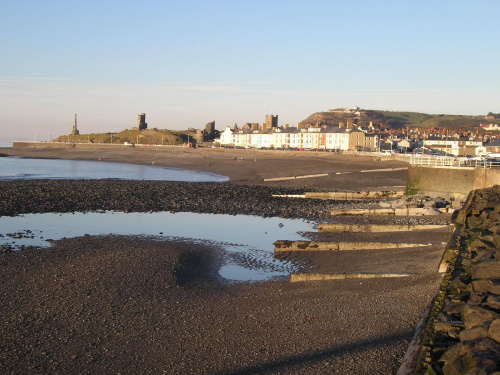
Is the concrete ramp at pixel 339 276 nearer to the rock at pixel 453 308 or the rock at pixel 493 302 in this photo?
the rock at pixel 453 308

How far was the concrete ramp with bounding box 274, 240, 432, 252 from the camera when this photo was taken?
1477 centimetres

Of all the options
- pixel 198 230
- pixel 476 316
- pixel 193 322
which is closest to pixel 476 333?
pixel 476 316

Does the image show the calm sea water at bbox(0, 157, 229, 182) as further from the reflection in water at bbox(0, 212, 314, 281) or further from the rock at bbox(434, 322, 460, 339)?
the rock at bbox(434, 322, 460, 339)

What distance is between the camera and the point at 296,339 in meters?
7.88

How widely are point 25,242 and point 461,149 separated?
254ft

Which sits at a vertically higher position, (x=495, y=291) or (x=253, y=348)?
(x=495, y=291)

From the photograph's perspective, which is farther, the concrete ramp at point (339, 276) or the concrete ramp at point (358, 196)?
the concrete ramp at point (358, 196)

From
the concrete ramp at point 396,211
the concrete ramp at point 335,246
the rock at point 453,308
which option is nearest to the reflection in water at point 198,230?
the concrete ramp at point 335,246

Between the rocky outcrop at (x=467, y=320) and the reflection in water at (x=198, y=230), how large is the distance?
5292mm

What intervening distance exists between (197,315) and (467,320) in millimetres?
4927

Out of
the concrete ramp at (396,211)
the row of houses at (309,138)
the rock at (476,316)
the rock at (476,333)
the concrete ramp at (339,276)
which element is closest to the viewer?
the rock at (476,333)

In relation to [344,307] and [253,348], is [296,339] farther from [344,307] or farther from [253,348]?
[344,307]

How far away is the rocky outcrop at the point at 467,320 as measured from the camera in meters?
4.69

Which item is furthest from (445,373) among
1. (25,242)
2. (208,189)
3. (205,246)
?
(208,189)
